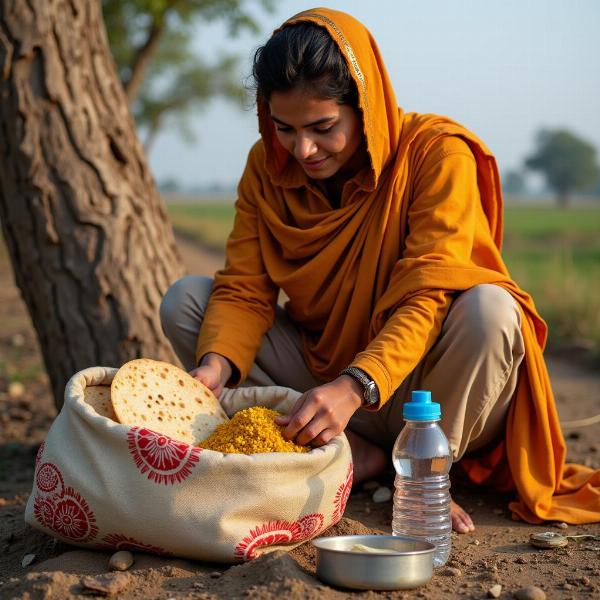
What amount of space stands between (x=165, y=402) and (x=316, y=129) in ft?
3.26

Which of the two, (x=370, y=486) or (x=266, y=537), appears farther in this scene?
(x=370, y=486)

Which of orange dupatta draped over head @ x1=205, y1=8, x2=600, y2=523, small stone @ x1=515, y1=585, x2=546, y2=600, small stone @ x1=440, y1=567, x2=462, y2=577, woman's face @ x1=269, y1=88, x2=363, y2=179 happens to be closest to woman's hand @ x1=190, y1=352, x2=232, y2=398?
orange dupatta draped over head @ x1=205, y1=8, x2=600, y2=523

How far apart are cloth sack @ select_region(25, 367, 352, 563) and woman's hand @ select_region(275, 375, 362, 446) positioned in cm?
6

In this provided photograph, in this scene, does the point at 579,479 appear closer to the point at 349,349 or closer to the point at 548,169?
the point at 349,349

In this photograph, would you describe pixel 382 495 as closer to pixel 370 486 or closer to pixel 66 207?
pixel 370 486

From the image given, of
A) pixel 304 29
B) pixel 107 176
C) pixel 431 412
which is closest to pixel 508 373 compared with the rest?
pixel 431 412

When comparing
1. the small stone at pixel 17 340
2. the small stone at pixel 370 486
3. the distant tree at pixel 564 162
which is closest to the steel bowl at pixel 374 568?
the small stone at pixel 370 486

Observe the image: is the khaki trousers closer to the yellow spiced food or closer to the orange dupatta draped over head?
the orange dupatta draped over head

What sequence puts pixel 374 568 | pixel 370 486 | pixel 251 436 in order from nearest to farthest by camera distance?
pixel 374 568 → pixel 251 436 → pixel 370 486

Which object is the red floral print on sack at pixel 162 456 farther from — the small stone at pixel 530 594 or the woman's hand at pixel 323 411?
the small stone at pixel 530 594

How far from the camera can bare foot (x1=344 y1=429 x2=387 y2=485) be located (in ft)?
11.2

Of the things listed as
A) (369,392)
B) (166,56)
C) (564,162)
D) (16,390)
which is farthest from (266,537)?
(564,162)

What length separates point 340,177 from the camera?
A: 326cm

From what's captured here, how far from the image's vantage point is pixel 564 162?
120 m
